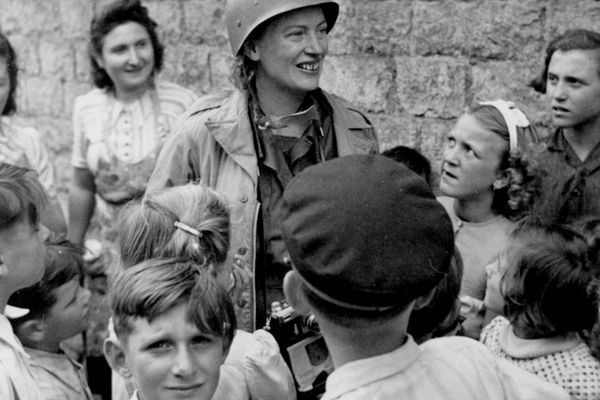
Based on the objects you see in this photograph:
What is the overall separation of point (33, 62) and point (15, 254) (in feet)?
15.1

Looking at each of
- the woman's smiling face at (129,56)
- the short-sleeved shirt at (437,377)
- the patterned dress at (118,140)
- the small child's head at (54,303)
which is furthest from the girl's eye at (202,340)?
the woman's smiling face at (129,56)

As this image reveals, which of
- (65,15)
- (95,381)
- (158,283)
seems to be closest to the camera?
(158,283)

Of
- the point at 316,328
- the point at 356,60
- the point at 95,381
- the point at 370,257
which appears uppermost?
the point at 370,257

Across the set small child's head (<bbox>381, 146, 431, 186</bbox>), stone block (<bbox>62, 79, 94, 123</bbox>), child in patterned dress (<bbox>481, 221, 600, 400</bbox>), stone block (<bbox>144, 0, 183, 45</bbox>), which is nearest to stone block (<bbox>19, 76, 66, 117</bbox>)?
stone block (<bbox>62, 79, 94, 123</bbox>)

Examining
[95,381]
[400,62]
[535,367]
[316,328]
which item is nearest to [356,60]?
[400,62]

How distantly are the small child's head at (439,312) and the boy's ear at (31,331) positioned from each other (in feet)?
4.62

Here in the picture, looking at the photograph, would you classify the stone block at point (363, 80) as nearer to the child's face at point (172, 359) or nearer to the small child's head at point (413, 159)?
the small child's head at point (413, 159)

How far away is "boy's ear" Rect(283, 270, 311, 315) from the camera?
2.08 metres

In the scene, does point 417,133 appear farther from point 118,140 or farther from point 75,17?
point 75,17

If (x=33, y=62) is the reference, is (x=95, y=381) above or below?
below

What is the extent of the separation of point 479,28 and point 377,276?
3456 millimetres

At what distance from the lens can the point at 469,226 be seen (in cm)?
407

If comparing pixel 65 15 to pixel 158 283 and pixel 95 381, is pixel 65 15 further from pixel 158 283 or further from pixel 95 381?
pixel 158 283

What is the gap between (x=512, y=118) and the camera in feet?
13.4
